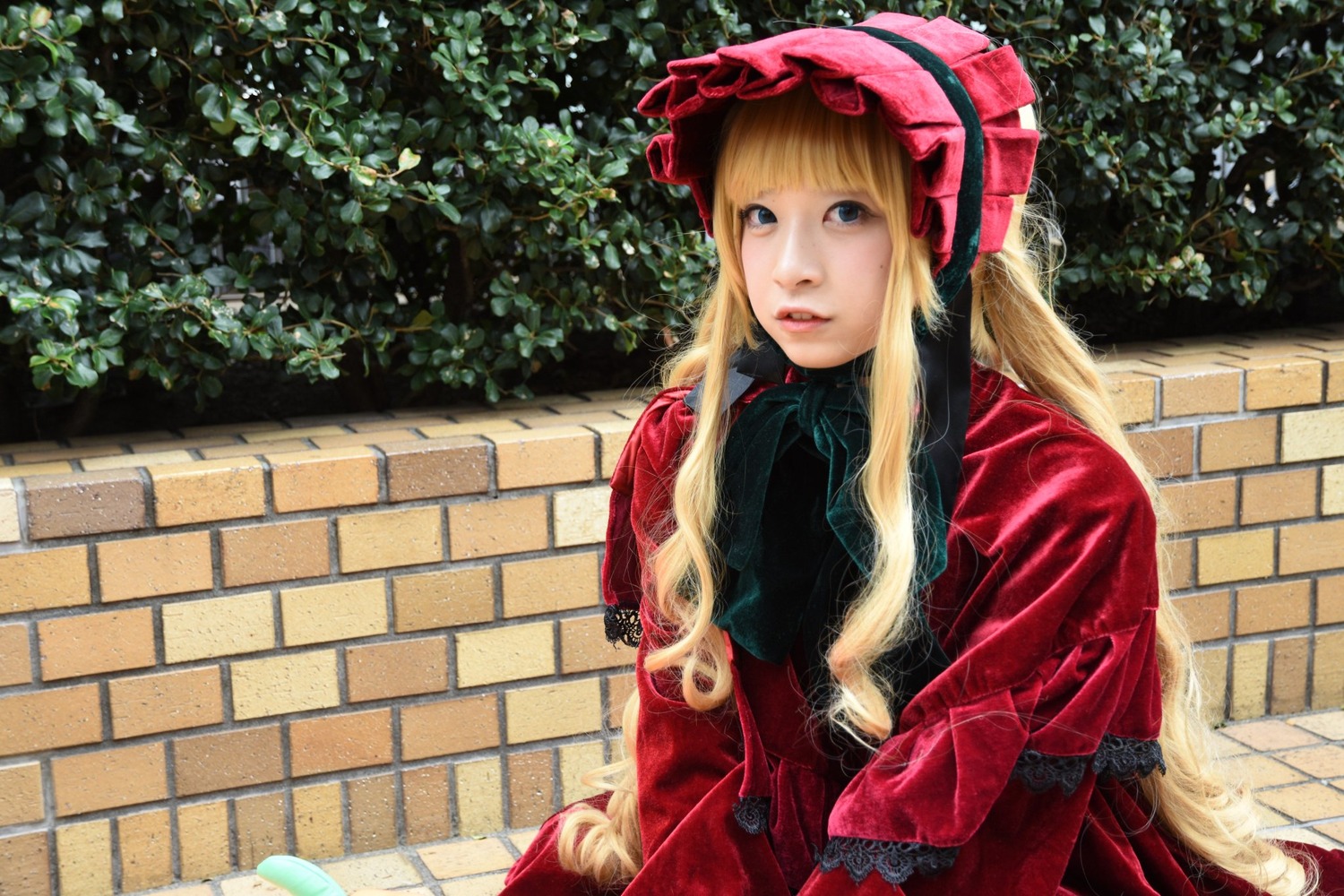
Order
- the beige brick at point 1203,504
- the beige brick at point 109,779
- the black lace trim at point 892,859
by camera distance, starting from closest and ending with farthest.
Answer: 1. the black lace trim at point 892,859
2. the beige brick at point 109,779
3. the beige brick at point 1203,504

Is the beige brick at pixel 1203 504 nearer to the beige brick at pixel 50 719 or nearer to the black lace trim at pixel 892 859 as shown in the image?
the black lace trim at pixel 892 859

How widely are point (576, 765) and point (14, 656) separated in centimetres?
105

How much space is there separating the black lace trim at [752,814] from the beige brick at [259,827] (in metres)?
1.27

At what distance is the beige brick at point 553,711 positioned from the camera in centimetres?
276

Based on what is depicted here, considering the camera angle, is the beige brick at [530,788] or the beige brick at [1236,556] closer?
the beige brick at [530,788]

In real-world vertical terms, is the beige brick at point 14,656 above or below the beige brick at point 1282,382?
below

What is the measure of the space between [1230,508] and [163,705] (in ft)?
7.32

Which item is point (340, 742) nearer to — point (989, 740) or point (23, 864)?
point (23, 864)

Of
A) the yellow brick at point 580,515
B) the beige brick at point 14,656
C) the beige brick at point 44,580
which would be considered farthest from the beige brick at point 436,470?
the beige brick at point 14,656

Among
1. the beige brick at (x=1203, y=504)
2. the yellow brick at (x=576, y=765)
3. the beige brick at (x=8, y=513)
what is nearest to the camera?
the beige brick at (x=8, y=513)

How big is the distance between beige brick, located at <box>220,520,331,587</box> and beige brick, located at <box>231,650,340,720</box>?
0.16 meters

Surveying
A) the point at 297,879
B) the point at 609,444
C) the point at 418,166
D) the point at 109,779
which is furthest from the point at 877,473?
the point at 109,779

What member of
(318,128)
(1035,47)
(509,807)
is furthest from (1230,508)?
(318,128)

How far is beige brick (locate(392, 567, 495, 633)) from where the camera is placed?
2.65 m
